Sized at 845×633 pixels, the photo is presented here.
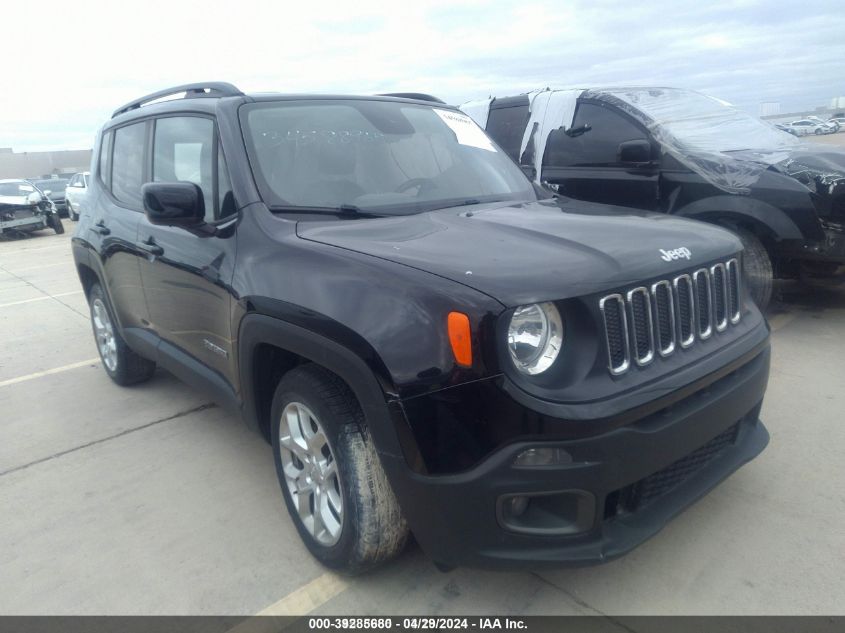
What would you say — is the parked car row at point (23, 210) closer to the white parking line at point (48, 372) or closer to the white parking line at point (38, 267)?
the white parking line at point (38, 267)

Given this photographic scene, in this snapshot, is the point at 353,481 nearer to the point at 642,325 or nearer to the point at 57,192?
the point at 642,325

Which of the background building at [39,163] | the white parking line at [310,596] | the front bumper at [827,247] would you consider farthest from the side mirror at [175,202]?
the background building at [39,163]

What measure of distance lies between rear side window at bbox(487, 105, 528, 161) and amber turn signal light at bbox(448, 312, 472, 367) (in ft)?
15.5

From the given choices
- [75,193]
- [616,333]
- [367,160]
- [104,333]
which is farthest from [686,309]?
[75,193]

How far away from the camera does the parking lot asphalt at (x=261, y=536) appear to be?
7.80 feet

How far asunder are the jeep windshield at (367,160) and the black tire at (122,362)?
6.89ft

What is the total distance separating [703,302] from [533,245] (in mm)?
701

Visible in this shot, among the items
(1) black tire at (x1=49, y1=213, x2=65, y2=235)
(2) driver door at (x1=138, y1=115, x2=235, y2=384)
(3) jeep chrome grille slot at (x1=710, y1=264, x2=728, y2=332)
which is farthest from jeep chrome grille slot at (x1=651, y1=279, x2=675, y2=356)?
(1) black tire at (x1=49, y1=213, x2=65, y2=235)

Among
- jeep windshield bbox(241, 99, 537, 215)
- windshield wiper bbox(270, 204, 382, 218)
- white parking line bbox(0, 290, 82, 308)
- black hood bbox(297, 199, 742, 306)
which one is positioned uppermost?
jeep windshield bbox(241, 99, 537, 215)

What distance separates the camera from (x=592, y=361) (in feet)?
6.61

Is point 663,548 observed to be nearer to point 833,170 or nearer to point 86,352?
point 833,170

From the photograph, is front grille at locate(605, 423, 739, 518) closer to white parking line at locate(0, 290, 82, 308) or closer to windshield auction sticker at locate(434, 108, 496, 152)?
windshield auction sticker at locate(434, 108, 496, 152)

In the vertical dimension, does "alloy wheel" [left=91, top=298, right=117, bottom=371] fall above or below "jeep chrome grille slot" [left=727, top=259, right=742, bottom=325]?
below

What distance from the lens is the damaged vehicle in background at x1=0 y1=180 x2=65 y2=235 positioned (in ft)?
56.4
